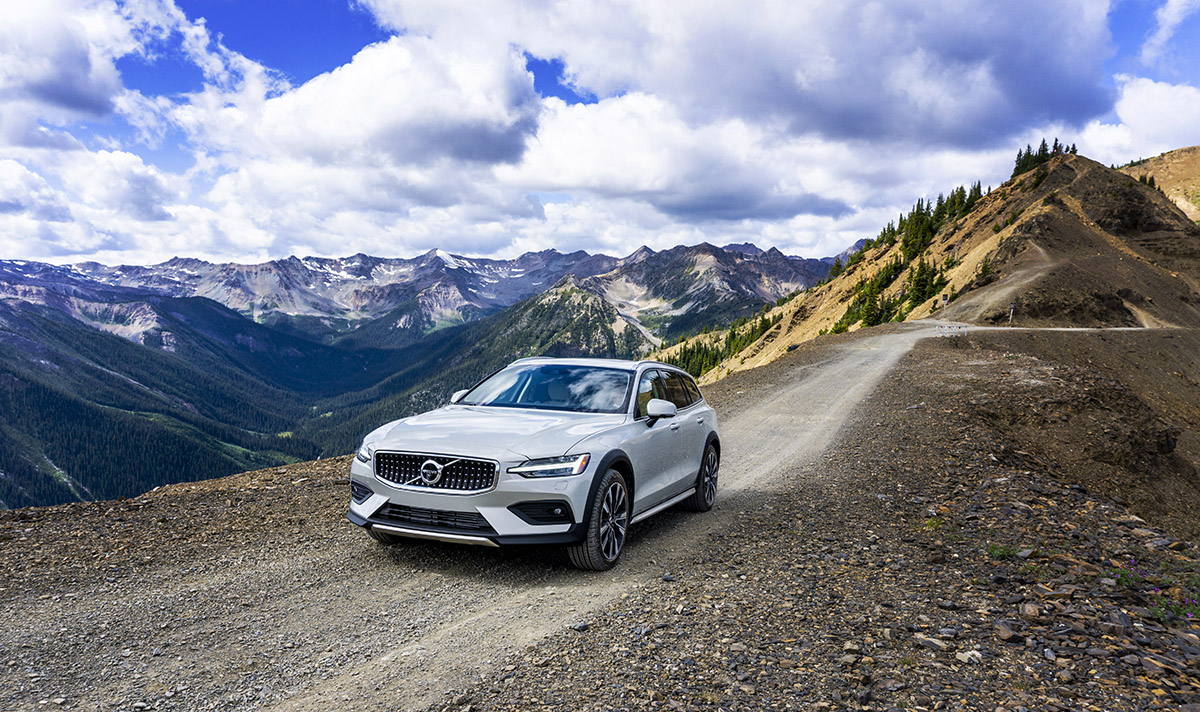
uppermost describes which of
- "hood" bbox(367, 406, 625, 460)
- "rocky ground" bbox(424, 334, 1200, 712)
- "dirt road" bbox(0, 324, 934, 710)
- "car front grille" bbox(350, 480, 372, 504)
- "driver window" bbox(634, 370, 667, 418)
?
"driver window" bbox(634, 370, 667, 418)

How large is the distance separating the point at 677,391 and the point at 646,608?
13.1ft

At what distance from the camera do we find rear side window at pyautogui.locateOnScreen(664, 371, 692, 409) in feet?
29.4

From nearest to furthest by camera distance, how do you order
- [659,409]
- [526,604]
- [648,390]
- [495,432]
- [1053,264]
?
[526,604], [495,432], [659,409], [648,390], [1053,264]

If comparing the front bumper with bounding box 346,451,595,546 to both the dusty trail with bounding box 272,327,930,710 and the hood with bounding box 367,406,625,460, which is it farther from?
the dusty trail with bounding box 272,327,930,710

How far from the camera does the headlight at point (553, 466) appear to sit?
611 centimetres

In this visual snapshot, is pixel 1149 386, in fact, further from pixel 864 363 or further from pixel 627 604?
pixel 627 604

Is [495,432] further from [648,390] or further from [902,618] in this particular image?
[902,618]

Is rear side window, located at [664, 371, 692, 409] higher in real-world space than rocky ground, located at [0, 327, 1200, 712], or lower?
higher

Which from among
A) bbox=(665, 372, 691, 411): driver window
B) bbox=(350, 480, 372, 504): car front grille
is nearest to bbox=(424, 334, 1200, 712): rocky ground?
bbox=(665, 372, 691, 411): driver window

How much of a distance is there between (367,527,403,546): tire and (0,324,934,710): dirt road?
0.37ft

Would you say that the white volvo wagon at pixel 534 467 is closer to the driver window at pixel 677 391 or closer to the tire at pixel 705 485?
the driver window at pixel 677 391

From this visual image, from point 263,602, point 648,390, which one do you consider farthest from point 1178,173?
point 263,602

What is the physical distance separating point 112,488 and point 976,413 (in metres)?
233

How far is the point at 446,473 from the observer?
618cm
